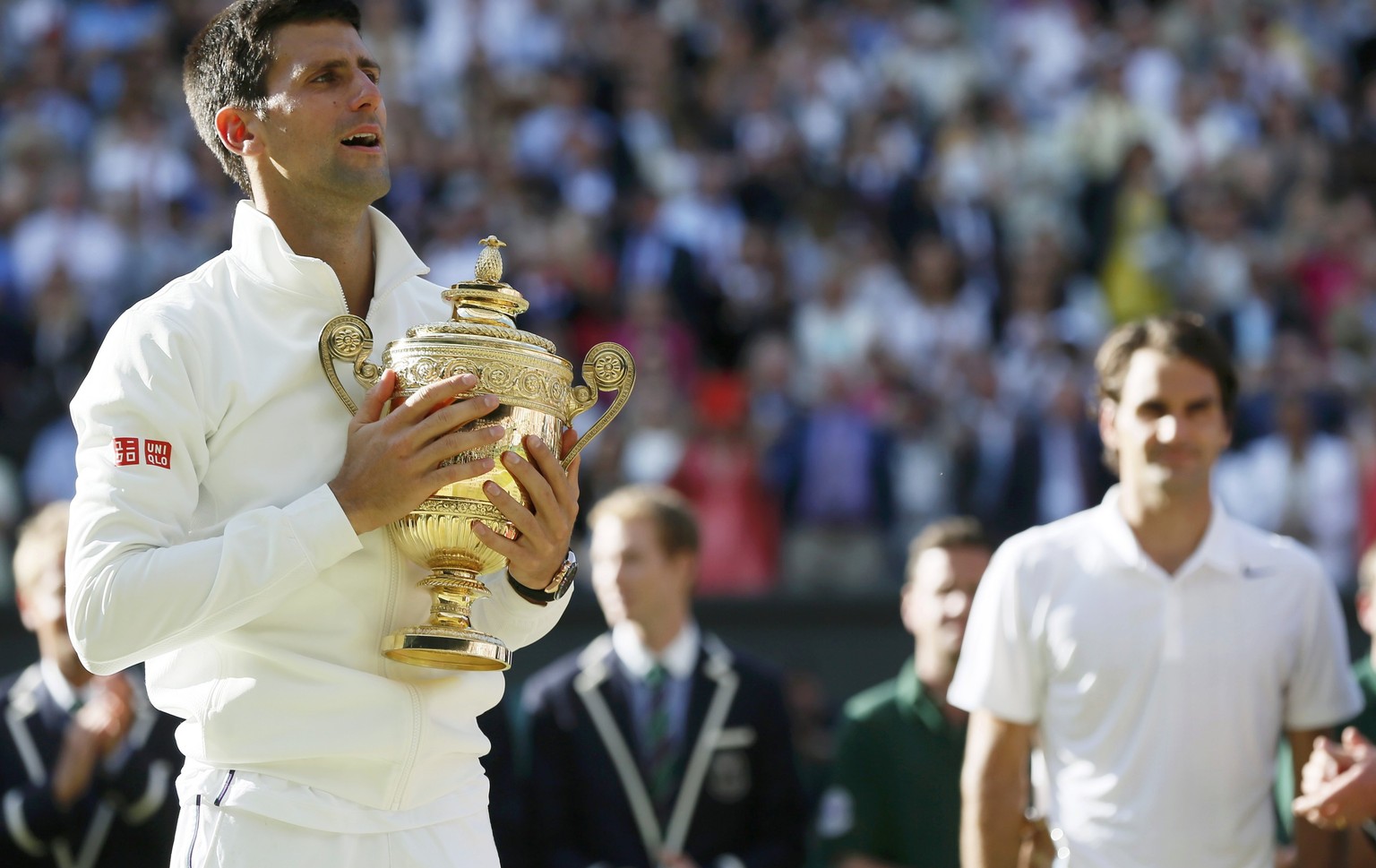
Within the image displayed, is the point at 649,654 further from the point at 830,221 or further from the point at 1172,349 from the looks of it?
the point at 830,221

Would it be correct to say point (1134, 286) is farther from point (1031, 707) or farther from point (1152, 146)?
point (1031, 707)

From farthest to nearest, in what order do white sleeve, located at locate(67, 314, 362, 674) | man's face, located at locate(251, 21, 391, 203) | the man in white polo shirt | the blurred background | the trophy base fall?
the blurred background, the man in white polo shirt, man's face, located at locate(251, 21, 391, 203), the trophy base, white sleeve, located at locate(67, 314, 362, 674)

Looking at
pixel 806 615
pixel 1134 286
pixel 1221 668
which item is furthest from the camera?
pixel 1134 286

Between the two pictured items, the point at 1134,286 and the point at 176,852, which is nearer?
the point at 176,852

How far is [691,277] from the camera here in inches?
465

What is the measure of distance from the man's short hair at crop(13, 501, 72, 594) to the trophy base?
9.65 feet

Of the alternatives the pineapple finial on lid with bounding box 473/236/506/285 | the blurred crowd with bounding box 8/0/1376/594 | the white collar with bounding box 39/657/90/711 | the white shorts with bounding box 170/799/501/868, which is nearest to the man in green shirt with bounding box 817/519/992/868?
the white collar with bounding box 39/657/90/711

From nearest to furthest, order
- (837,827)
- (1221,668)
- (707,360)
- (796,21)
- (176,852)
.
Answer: (176,852), (1221,668), (837,827), (707,360), (796,21)

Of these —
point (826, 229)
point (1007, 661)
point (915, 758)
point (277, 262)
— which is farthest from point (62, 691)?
point (826, 229)

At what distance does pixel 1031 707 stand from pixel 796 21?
11.1 metres

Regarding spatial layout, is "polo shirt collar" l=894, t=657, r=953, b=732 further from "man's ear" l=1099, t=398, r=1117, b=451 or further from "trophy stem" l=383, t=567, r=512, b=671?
"trophy stem" l=383, t=567, r=512, b=671

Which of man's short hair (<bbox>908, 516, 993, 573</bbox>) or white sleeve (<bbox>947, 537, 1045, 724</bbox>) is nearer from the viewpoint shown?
white sleeve (<bbox>947, 537, 1045, 724</bbox>)

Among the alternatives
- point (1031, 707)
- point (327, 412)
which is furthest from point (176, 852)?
point (1031, 707)

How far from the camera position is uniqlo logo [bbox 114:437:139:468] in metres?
2.85
